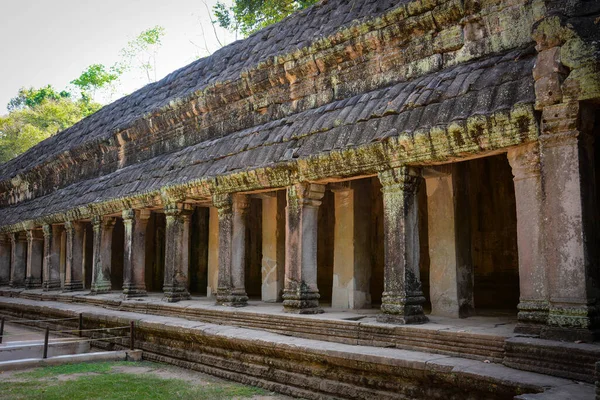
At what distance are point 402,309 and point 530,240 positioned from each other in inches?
65.3

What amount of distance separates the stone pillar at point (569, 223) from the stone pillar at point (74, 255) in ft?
41.9

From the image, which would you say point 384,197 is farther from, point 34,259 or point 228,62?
point 34,259

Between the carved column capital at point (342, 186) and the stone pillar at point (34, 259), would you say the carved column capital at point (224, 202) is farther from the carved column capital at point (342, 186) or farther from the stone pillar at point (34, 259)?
the stone pillar at point (34, 259)

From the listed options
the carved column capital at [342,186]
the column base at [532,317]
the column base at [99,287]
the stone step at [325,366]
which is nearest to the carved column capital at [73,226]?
the column base at [99,287]

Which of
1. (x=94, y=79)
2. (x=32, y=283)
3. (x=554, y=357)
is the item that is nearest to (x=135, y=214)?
(x=32, y=283)

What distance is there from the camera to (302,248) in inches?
300

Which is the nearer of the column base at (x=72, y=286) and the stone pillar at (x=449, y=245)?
the stone pillar at (x=449, y=245)

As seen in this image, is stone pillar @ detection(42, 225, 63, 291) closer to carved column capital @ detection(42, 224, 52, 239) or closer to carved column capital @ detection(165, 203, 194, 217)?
carved column capital @ detection(42, 224, 52, 239)

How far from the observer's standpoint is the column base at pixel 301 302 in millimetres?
7395

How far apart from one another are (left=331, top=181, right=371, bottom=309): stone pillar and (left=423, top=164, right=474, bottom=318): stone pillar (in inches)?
60.6

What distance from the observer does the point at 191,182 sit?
9.70 meters

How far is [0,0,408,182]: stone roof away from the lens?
26.5 ft

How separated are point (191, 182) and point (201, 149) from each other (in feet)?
2.89

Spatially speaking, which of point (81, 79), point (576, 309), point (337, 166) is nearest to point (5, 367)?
point (337, 166)
